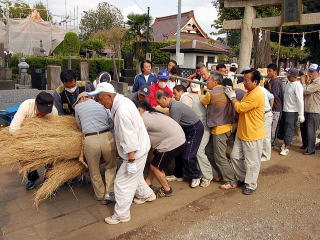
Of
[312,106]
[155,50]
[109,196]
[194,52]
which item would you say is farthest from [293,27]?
[109,196]

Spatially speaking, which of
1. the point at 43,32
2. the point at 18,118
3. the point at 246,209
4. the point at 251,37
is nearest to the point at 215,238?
the point at 246,209

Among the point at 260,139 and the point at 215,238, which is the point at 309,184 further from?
the point at 215,238

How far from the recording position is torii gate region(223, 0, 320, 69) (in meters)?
8.49

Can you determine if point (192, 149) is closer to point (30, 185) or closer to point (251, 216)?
point (251, 216)

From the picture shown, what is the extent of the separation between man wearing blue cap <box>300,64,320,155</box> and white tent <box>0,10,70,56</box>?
20.1 metres

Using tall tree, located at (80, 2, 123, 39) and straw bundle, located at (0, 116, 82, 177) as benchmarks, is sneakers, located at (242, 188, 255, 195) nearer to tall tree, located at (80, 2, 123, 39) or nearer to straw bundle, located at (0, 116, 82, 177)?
straw bundle, located at (0, 116, 82, 177)

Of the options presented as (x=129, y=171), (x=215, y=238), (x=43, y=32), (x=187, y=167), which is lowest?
(x=215, y=238)

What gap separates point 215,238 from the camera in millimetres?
→ 3145

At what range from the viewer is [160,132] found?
374 centimetres

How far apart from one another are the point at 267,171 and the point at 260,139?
1.31m

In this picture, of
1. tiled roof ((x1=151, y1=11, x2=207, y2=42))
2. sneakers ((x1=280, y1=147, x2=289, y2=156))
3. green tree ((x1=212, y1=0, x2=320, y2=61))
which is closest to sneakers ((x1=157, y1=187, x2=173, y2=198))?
sneakers ((x1=280, y1=147, x2=289, y2=156))

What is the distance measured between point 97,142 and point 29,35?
22242 mm

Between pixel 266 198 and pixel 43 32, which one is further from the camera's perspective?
pixel 43 32

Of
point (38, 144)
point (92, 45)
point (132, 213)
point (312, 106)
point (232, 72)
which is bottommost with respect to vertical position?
point (132, 213)
